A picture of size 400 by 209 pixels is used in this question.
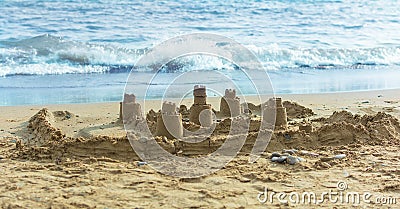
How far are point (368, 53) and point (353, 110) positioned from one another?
7.88 m

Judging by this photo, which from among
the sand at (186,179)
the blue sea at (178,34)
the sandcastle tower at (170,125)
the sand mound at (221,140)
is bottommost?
the sand at (186,179)

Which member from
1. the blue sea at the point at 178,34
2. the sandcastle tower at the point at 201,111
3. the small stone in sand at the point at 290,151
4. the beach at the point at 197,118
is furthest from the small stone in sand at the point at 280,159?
the blue sea at the point at 178,34

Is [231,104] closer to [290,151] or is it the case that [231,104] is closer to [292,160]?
[290,151]

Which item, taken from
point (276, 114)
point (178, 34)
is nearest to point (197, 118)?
point (276, 114)

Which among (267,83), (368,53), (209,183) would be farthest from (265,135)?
(368,53)

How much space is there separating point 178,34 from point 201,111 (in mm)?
12099

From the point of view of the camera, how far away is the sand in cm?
322

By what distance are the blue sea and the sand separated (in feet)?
10.8

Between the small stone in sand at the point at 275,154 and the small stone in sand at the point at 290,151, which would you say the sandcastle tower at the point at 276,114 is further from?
the small stone in sand at the point at 275,154

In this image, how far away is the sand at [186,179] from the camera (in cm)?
322

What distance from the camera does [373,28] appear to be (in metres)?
19.0

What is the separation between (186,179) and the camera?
362cm

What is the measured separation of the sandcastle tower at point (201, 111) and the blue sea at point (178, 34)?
2755 mm

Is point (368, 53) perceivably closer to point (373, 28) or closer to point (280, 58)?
point (280, 58)
